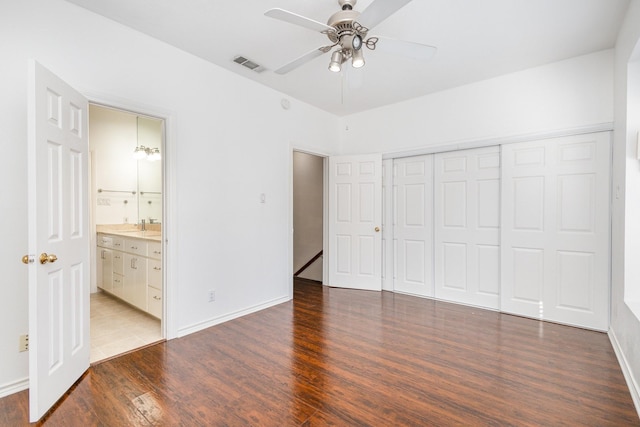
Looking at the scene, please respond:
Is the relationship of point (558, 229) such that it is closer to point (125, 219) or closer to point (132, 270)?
point (132, 270)

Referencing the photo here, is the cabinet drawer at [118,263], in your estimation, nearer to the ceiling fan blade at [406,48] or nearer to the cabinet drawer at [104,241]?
the cabinet drawer at [104,241]

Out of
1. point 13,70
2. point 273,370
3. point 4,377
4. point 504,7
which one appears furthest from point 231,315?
point 504,7

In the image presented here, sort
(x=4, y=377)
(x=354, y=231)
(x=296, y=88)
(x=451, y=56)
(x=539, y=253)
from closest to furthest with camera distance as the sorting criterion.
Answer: (x=4, y=377) → (x=451, y=56) → (x=539, y=253) → (x=296, y=88) → (x=354, y=231)

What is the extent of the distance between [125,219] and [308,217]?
2.92 m

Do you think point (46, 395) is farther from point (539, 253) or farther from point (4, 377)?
point (539, 253)

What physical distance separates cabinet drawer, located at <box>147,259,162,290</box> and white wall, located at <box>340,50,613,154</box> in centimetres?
317

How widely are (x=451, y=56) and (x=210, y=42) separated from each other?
2.31 meters

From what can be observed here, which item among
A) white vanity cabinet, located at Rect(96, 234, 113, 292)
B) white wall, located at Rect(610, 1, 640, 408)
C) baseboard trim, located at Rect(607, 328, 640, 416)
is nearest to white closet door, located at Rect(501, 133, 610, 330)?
baseboard trim, located at Rect(607, 328, 640, 416)

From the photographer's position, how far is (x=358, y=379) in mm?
2156

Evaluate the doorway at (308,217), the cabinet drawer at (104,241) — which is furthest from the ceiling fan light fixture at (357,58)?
the cabinet drawer at (104,241)

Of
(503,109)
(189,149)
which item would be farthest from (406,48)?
(189,149)

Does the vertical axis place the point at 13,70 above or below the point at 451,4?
below

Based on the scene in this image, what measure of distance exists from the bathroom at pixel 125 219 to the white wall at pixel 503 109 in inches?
121

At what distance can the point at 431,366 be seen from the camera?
2.34 metres
